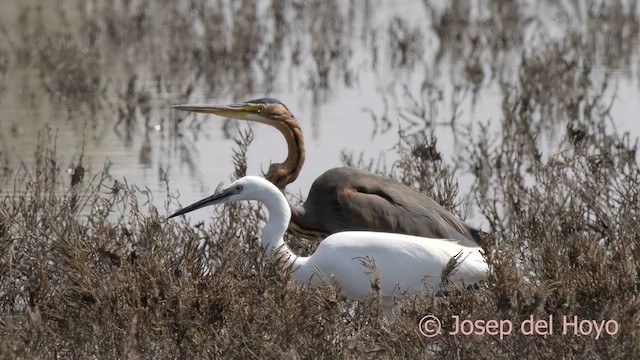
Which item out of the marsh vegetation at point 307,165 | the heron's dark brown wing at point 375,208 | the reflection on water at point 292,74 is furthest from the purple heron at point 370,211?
the reflection on water at point 292,74

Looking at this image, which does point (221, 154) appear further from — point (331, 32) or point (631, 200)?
point (331, 32)

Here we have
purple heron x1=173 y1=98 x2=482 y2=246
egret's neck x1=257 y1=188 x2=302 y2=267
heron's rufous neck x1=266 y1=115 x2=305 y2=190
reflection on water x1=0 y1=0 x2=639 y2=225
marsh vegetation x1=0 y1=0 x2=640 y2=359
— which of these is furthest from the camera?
reflection on water x1=0 y1=0 x2=639 y2=225

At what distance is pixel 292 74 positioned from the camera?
13.1 meters

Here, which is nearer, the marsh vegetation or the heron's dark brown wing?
the marsh vegetation

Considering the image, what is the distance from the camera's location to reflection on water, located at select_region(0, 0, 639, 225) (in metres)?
10.2

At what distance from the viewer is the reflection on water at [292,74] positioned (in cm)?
1017

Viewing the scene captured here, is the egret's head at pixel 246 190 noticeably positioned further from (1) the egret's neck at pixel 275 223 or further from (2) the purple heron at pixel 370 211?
(2) the purple heron at pixel 370 211

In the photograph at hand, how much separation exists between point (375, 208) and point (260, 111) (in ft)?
3.24

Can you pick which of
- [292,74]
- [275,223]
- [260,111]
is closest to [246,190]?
[275,223]

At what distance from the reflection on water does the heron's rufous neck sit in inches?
47.3

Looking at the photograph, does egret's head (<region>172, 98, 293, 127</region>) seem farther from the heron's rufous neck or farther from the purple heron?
the purple heron

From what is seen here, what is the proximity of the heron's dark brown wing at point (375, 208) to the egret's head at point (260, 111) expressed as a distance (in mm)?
646

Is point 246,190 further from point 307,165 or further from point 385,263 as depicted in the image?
point 307,165

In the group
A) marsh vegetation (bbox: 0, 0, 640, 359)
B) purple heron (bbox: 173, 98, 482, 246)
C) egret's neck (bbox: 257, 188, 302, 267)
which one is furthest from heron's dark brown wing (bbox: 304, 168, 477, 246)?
egret's neck (bbox: 257, 188, 302, 267)
